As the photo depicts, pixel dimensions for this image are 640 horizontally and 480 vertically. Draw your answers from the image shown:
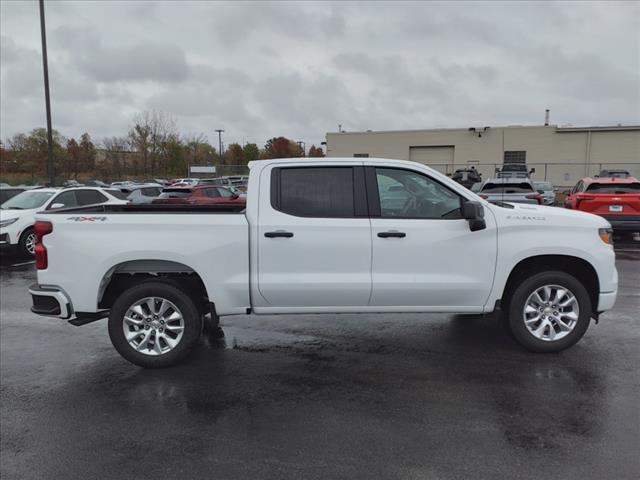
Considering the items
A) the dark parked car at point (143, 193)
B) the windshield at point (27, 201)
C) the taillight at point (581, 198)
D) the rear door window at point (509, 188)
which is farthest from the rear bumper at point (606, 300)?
the dark parked car at point (143, 193)

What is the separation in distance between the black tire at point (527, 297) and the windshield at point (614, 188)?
889 cm

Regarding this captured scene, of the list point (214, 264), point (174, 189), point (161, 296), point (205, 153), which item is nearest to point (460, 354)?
point (214, 264)

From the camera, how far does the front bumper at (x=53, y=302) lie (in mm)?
4711

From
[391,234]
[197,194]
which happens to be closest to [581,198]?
[391,234]

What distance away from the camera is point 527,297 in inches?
193

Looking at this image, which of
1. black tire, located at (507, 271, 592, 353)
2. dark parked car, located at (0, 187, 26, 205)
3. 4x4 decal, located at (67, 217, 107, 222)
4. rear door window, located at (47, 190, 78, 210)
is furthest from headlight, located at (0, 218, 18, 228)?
black tire, located at (507, 271, 592, 353)

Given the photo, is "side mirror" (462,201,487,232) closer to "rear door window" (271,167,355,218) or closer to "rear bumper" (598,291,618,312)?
"rear door window" (271,167,355,218)

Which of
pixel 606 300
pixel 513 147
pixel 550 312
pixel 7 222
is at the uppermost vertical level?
pixel 513 147

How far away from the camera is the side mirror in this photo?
4605mm

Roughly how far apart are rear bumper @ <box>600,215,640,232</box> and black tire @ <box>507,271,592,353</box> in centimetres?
834

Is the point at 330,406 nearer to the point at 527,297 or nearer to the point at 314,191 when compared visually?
the point at 314,191

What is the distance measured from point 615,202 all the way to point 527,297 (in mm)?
8948

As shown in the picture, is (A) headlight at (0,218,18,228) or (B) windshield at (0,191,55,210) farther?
(B) windshield at (0,191,55,210)

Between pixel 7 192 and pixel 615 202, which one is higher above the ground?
pixel 7 192
